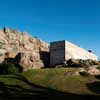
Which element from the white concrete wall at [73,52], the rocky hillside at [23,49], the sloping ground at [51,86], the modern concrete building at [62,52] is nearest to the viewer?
the sloping ground at [51,86]

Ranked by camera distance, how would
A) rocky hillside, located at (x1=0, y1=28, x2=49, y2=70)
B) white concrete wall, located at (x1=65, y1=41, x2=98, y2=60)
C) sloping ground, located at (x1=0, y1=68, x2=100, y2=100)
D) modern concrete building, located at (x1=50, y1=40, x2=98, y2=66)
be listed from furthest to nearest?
white concrete wall, located at (x1=65, y1=41, x2=98, y2=60)
modern concrete building, located at (x1=50, y1=40, x2=98, y2=66)
rocky hillside, located at (x1=0, y1=28, x2=49, y2=70)
sloping ground, located at (x1=0, y1=68, x2=100, y2=100)

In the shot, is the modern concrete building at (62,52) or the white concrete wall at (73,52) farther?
the white concrete wall at (73,52)

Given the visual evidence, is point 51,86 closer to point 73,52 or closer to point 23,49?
point 73,52

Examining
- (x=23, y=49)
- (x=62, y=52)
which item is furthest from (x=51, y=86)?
(x=23, y=49)

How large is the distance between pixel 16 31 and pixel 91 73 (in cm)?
3253

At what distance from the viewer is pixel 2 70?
29.9 m

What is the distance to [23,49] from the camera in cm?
4400

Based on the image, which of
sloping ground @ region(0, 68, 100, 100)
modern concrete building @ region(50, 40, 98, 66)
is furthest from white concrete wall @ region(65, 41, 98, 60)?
sloping ground @ region(0, 68, 100, 100)

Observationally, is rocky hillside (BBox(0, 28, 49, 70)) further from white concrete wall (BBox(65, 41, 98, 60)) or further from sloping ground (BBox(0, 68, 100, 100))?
sloping ground (BBox(0, 68, 100, 100))

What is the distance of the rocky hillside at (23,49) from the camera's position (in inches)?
1283

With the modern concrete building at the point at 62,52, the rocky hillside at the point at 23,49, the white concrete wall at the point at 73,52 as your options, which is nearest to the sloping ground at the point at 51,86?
the rocky hillside at the point at 23,49

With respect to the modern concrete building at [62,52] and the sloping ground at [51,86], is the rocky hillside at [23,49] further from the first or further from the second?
the sloping ground at [51,86]

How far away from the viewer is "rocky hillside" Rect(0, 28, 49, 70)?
107ft

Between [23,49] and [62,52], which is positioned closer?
[62,52]
